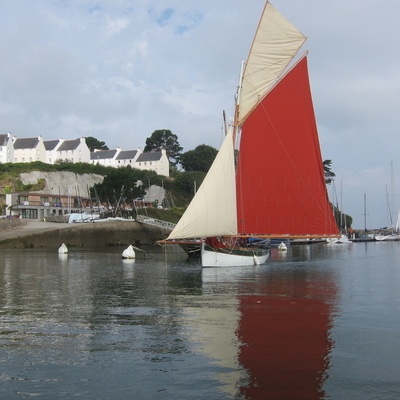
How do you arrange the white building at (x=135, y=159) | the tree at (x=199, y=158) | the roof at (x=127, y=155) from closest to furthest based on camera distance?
the white building at (x=135, y=159) → the roof at (x=127, y=155) → the tree at (x=199, y=158)

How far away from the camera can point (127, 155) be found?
547 feet

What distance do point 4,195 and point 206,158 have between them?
68.7 metres

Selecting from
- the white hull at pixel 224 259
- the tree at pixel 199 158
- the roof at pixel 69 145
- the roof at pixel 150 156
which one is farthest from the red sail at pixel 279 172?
the tree at pixel 199 158

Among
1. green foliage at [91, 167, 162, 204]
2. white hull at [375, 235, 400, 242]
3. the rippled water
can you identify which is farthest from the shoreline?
white hull at [375, 235, 400, 242]

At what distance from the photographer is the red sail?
4369cm

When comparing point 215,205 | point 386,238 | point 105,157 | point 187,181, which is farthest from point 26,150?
point 215,205

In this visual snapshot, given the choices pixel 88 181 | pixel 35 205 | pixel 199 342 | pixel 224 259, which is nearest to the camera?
pixel 199 342

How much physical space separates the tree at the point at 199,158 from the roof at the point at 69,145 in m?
36.4

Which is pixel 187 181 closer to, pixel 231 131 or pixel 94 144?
pixel 94 144

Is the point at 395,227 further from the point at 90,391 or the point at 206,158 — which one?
the point at 90,391

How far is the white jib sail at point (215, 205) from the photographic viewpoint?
39.4 metres

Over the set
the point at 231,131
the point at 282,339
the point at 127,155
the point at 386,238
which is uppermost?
the point at 127,155

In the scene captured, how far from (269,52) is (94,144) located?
143923mm

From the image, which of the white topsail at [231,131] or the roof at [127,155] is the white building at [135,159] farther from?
the white topsail at [231,131]
